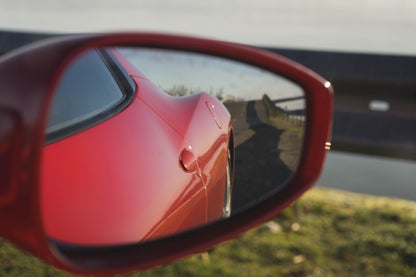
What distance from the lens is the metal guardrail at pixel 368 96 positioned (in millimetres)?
6641

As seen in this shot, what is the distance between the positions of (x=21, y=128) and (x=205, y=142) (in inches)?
31.7

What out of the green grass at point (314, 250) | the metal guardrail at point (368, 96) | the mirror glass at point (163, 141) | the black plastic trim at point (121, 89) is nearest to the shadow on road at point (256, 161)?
the mirror glass at point (163, 141)

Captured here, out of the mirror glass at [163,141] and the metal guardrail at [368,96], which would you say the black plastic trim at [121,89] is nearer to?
the mirror glass at [163,141]

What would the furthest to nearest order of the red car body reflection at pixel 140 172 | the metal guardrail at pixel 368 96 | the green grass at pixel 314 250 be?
1. the metal guardrail at pixel 368 96
2. the green grass at pixel 314 250
3. the red car body reflection at pixel 140 172

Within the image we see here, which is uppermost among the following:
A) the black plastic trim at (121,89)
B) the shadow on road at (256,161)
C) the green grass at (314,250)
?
the black plastic trim at (121,89)

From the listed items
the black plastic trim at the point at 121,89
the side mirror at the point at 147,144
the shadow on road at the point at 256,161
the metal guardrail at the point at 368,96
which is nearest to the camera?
the side mirror at the point at 147,144

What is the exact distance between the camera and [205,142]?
56.8 inches

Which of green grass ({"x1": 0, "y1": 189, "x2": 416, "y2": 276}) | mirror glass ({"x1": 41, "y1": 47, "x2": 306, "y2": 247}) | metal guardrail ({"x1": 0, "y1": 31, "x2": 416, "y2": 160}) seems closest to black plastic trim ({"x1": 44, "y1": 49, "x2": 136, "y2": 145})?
mirror glass ({"x1": 41, "y1": 47, "x2": 306, "y2": 247})

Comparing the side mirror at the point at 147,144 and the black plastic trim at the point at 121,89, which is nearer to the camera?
the side mirror at the point at 147,144

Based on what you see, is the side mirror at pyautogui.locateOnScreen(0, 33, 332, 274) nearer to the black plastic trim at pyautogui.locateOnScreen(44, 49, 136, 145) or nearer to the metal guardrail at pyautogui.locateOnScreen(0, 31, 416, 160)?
the black plastic trim at pyautogui.locateOnScreen(44, 49, 136, 145)

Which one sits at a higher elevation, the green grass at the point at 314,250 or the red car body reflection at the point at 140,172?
the red car body reflection at the point at 140,172

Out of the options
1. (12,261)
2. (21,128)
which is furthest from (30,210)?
(12,261)

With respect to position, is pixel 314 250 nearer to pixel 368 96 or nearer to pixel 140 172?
pixel 140 172

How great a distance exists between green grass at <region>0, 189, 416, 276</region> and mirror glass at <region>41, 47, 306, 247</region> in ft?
7.79
